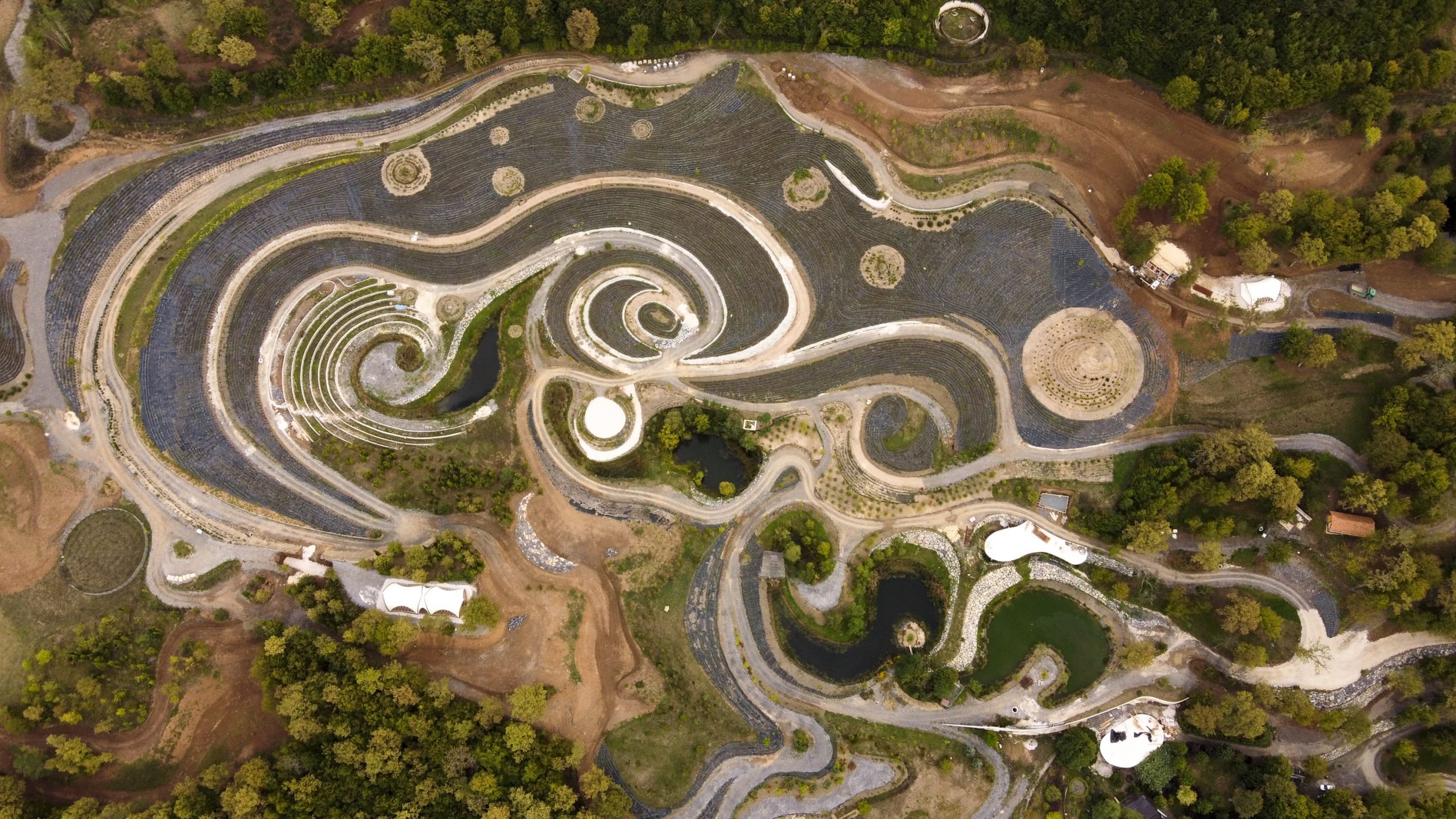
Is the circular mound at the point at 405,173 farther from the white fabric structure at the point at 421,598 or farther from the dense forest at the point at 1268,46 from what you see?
the dense forest at the point at 1268,46

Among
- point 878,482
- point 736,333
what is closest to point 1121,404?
point 878,482

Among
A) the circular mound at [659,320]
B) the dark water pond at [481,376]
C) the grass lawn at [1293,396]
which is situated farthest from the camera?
the circular mound at [659,320]

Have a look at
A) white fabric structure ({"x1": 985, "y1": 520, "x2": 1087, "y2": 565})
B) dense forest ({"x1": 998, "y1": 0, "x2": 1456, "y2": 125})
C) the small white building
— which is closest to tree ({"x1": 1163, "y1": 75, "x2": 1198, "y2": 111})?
dense forest ({"x1": 998, "y1": 0, "x2": 1456, "y2": 125})

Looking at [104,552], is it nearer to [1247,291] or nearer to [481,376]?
[481,376]

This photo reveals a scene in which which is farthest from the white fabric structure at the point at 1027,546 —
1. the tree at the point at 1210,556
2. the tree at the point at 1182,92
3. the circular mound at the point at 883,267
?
the tree at the point at 1182,92

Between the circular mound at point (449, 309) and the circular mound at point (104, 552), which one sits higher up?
the circular mound at point (449, 309)

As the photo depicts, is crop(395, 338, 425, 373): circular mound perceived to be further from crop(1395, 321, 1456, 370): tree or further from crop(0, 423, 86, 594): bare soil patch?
crop(1395, 321, 1456, 370): tree

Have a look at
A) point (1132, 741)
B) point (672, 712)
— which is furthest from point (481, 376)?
point (1132, 741)
